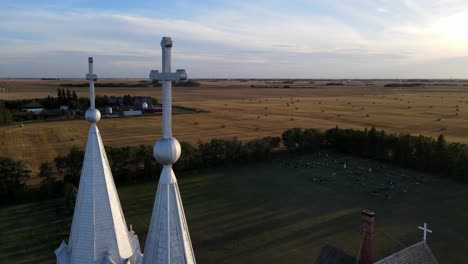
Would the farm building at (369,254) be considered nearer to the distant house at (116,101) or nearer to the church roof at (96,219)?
the church roof at (96,219)

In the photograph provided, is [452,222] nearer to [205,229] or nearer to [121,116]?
[205,229]

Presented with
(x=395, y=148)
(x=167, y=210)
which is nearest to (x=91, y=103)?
(x=167, y=210)

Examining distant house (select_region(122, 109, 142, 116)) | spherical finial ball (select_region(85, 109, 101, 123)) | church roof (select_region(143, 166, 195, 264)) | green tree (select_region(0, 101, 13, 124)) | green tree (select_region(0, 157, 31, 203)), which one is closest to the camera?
Answer: church roof (select_region(143, 166, 195, 264))

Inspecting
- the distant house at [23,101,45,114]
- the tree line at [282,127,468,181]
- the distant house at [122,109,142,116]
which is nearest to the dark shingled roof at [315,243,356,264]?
the tree line at [282,127,468,181]

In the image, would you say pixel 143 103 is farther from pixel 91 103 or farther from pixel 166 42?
pixel 166 42

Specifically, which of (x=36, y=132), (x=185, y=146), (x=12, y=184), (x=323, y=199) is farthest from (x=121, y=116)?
(x=323, y=199)

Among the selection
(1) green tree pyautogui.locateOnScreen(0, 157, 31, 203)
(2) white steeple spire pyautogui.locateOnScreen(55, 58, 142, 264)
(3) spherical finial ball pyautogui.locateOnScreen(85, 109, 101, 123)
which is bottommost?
(1) green tree pyautogui.locateOnScreen(0, 157, 31, 203)

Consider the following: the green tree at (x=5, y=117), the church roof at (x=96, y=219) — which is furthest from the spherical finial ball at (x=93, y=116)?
the green tree at (x=5, y=117)

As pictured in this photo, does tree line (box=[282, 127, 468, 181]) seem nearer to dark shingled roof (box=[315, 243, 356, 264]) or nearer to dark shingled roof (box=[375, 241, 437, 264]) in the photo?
dark shingled roof (box=[375, 241, 437, 264])
